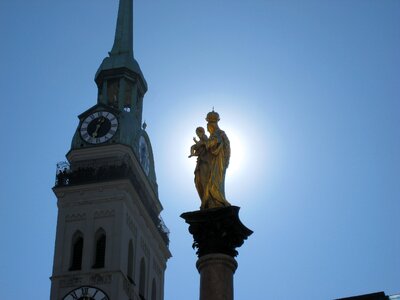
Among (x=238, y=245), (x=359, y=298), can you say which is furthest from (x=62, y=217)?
(x=238, y=245)

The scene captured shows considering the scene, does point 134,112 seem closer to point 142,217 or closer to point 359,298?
point 142,217

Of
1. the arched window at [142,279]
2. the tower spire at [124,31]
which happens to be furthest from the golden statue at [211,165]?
the tower spire at [124,31]

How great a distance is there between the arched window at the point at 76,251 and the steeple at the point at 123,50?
11315mm

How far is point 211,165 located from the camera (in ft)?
Answer: 65.2

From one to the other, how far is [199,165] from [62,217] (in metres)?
35.8

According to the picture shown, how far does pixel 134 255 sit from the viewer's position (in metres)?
55.2

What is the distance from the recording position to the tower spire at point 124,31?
208 ft

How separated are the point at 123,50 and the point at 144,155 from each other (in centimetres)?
787

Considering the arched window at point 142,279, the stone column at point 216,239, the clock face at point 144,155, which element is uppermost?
the clock face at point 144,155

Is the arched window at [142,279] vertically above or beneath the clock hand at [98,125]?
beneath

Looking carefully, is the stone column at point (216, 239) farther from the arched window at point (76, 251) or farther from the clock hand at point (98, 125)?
the clock hand at point (98, 125)

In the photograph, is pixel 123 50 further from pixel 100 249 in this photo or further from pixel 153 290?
pixel 153 290

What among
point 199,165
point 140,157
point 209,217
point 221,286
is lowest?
point 221,286

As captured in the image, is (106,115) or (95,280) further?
(106,115)
